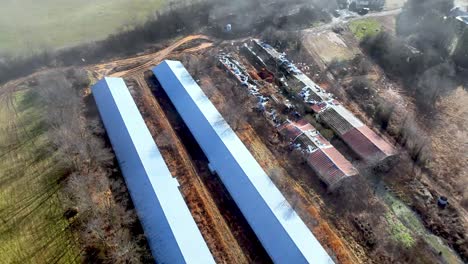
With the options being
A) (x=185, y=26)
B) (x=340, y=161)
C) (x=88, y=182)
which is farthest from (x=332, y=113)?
(x=185, y=26)

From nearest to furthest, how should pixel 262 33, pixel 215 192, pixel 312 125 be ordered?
pixel 215 192 → pixel 312 125 → pixel 262 33

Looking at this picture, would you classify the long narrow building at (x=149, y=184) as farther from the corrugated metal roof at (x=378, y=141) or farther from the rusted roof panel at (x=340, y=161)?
the corrugated metal roof at (x=378, y=141)

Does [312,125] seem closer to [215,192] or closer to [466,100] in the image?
[215,192]

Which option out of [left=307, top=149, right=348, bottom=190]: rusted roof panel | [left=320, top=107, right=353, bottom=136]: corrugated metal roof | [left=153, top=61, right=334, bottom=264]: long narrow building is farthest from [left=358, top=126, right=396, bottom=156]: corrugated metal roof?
[left=153, top=61, right=334, bottom=264]: long narrow building

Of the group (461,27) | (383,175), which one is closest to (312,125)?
(383,175)

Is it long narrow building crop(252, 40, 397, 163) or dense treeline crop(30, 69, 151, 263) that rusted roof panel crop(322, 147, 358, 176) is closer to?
long narrow building crop(252, 40, 397, 163)

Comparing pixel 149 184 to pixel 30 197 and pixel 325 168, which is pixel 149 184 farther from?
pixel 325 168
